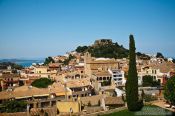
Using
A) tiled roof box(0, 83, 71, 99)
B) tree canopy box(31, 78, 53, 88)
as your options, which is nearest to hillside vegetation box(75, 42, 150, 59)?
tree canopy box(31, 78, 53, 88)

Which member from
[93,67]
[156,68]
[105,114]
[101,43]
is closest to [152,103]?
[105,114]

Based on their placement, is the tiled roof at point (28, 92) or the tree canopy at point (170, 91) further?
the tiled roof at point (28, 92)

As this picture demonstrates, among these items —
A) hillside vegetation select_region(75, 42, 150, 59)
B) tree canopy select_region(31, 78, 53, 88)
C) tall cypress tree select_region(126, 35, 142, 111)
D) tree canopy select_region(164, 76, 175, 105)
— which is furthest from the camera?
hillside vegetation select_region(75, 42, 150, 59)

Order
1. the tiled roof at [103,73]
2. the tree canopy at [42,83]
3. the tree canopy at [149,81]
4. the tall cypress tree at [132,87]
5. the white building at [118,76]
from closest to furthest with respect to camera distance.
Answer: the tall cypress tree at [132,87] < the tree canopy at [149,81] < the tree canopy at [42,83] < the tiled roof at [103,73] < the white building at [118,76]

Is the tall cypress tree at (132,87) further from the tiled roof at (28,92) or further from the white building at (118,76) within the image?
the white building at (118,76)

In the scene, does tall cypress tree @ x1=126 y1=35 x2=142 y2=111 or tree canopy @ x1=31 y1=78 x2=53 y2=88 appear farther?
tree canopy @ x1=31 y1=78 x2=53 y2=88

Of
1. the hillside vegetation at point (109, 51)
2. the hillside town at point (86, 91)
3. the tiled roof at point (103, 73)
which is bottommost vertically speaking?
the hillside town at point (86, 91)

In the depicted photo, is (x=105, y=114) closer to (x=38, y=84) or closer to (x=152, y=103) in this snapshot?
(x=152, y=103)

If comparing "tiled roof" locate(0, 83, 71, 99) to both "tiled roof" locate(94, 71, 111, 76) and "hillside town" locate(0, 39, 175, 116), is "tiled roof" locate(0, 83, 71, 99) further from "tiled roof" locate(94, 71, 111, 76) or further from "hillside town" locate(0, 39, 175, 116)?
"tiled roof" locate(94, 71, 111, 76)

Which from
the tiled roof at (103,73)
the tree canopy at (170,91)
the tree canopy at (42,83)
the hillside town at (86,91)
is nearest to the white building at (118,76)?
the hillside town at (86,91)

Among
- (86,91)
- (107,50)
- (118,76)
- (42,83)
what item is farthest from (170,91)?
(107,50)

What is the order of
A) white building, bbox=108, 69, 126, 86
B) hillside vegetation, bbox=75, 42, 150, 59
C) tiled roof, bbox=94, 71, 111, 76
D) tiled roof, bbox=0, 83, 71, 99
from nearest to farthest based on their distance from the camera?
tiled roof, bbox=0, 83, 71, 99 → tiled roof, bbox=94, 71, 111, 76 → white building, bbox=108, 69, 126, 86 → hillside vegetation, bbox=75, 42, 150, 59

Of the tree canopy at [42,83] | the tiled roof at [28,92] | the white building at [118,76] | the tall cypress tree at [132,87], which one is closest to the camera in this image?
the tall cypress tree at [132,87]

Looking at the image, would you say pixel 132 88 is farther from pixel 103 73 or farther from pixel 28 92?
pixel 103 73
